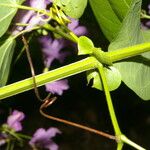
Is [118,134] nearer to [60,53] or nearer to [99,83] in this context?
[99,83]

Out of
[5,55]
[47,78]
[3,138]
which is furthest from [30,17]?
[3,138]

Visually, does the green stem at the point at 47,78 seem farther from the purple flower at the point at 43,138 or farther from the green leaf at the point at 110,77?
the purple flower at the point at 43,138

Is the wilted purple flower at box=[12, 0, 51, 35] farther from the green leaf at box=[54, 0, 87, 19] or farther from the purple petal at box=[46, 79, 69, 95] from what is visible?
the purple petal at box=[46, 79, 69, 95]

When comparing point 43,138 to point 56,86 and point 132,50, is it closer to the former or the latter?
point 56,86

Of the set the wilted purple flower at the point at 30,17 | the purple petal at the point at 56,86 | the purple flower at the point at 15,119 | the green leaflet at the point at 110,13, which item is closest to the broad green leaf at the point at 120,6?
the green leaflet at the point at 110,13

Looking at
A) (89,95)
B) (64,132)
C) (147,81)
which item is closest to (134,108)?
(89,95)

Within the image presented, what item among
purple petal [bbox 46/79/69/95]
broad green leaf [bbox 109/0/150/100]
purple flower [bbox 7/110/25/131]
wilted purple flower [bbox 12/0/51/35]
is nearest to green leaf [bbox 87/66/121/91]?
broad green leaf [bbox 109/0/150/100]
